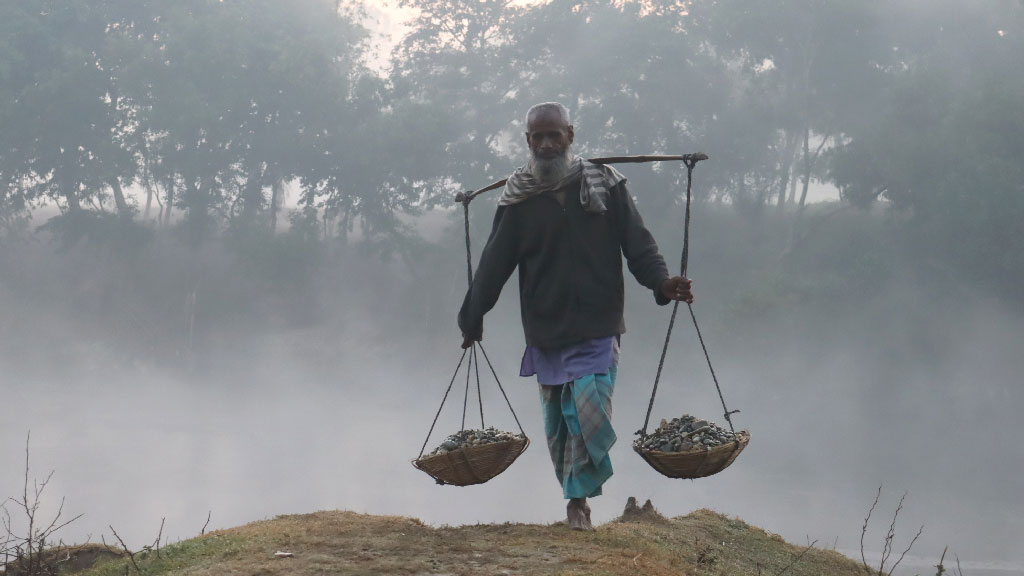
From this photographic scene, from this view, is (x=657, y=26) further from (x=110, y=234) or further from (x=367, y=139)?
(x=110, y=234)

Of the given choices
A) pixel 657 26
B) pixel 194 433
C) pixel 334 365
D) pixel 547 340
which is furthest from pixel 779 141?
pixel 547 340

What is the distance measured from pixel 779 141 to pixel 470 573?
25559 mm

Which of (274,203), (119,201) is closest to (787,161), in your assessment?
(274,203)

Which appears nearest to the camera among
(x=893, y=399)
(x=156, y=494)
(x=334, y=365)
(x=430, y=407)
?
(x=156, y=494)

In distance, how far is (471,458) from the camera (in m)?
4.81

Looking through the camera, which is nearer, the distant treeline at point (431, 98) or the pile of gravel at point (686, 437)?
the pile of gravel at point (686, 437)

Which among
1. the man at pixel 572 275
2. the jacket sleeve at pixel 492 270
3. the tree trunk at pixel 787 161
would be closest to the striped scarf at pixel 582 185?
the man at pixel 572 275

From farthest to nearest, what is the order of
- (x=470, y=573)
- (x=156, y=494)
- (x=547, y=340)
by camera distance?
1. (x=156, y=494)
2. (x=547, y=340)
3. (x=470, y=573)

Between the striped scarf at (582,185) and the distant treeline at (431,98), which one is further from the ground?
the distant treeline at (431,98)

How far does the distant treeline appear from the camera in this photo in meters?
25.7

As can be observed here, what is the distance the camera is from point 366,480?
67.8 ft

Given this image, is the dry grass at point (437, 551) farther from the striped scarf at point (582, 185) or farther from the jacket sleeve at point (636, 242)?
the striped scarf at point (582, 185)

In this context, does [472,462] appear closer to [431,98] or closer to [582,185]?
[582,185]

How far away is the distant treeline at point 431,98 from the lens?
1012 inches
